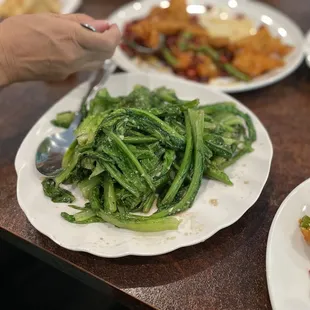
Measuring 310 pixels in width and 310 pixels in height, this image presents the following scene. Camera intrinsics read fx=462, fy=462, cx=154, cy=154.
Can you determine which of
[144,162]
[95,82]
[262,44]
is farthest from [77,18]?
[262,44]

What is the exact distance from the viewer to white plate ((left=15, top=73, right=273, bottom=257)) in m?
1.12

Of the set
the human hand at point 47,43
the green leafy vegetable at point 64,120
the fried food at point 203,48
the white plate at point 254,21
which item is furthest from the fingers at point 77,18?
the fried food at point 203,48

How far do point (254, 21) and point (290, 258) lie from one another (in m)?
1.37

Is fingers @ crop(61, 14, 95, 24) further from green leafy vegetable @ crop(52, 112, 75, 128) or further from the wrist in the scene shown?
green leafy vegetable @ crop(52, 112, 75, 128)

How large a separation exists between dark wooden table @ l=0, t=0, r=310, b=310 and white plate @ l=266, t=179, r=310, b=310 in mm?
86

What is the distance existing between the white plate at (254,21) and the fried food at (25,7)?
0.92 feet

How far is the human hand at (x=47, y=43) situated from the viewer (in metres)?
1.37

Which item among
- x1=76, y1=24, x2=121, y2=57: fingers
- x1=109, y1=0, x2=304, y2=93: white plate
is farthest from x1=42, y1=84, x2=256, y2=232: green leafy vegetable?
x1=109, y1=0, x2=304, y2=93: white plate

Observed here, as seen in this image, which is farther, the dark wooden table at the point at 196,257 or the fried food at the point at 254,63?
the fried food at the point at 254,63

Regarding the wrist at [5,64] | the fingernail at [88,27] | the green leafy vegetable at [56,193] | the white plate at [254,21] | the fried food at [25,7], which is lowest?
the white plate at [254,21]

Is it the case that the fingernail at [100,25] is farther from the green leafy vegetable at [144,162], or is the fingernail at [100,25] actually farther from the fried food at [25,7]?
the fried food at [25,7]

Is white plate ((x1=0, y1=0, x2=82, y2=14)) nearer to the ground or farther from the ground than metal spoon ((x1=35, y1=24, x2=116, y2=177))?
farther from the ground

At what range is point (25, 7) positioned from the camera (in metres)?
2.01

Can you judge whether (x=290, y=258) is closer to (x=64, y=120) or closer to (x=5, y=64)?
(x=64, y=120)
